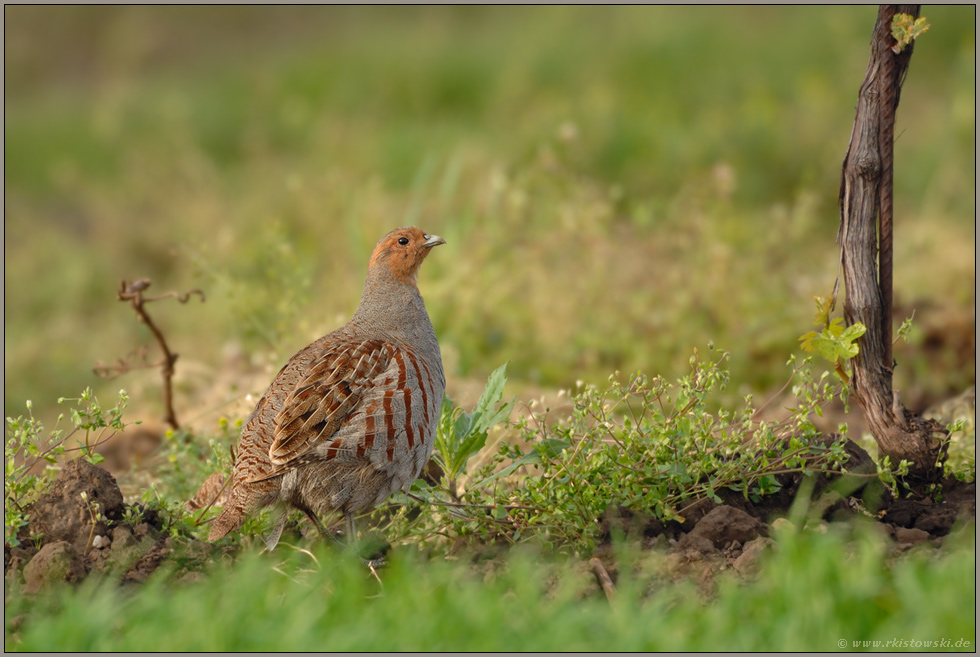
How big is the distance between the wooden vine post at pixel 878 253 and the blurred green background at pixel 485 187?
1.70m

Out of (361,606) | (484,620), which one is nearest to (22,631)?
(361,606)

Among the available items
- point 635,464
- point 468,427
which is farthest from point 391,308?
point 635,464

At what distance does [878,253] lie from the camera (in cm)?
356

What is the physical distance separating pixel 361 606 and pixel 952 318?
17.7 feet

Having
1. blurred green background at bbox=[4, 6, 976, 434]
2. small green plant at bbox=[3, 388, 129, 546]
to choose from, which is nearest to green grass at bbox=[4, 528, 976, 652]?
small green plant at bbox=[3, 388, 129, 546]

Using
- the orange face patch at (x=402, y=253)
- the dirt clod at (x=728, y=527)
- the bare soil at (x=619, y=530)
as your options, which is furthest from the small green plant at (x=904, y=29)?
the orange face patch at (x=402, y=253)

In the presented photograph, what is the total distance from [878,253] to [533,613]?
192cm

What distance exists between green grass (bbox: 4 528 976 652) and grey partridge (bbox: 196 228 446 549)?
0.50 m

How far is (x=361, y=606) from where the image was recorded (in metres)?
2.83

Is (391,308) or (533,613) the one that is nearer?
(533,613)

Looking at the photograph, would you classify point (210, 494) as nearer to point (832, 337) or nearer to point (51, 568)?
point (51, 568)

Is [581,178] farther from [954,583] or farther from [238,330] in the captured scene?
[954,583]

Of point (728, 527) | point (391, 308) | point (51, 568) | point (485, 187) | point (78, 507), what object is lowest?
point (728, 527)

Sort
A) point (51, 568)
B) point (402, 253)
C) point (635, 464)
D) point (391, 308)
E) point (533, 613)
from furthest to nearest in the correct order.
A: 1. point (402, 253)
2. point (391, 308)
3. point (635, 464)
4. point (51, 568)
5. point (533, 613)
